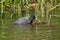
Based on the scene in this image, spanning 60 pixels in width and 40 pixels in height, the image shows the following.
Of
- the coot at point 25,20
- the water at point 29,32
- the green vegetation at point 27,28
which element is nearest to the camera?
the water at point 29,32

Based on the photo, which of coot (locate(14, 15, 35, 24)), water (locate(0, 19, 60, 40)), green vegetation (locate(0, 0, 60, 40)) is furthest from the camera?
coot (locate(14, 15, 35, 24))

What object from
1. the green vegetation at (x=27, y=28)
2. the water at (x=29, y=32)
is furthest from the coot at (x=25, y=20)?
the water at (x=29, y=32)

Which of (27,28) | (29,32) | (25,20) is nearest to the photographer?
(29,32)

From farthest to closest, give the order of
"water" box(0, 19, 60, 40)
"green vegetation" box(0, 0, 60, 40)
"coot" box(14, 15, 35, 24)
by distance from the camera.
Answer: "coot" box(14, 15, 35, 24), "green vegetation" box(0, 0, 60, 40), "water" box(0, 19, 60, 40)

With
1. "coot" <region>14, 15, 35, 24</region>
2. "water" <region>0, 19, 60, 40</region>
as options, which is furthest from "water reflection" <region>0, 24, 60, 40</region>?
"coot" <region>14, 15, 35, 24</region>

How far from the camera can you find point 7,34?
8492 millimetres

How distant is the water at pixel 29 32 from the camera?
314 inches

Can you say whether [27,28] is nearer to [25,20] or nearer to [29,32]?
[29,32]

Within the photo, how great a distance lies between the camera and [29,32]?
28.9ft

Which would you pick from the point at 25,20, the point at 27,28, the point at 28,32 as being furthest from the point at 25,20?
the point at 28,32

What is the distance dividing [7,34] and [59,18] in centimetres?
323

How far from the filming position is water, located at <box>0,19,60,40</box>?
7977mm

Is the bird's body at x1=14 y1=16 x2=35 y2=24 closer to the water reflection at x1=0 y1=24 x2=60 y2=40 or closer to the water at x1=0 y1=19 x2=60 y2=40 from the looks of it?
the water at x1=0 y1=19 x2=60 y2=40

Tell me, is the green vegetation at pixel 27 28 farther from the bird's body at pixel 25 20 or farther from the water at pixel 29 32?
the bird's body at pixel 25 20
